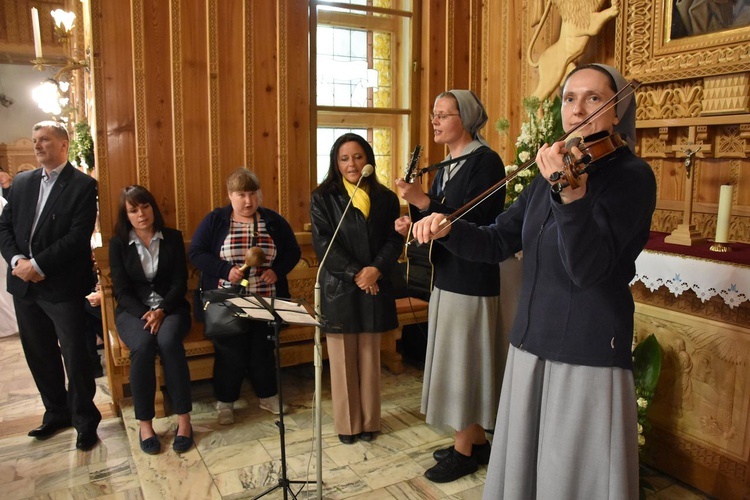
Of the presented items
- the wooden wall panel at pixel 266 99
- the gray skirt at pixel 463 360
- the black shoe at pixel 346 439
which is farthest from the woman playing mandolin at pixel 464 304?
the wooden wall panel at pixel 266 99

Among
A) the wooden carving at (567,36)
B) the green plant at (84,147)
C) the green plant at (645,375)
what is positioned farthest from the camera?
the green plant at (84,147)

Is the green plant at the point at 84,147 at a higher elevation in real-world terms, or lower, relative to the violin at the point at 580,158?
higher

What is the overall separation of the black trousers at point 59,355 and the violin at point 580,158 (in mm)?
2657

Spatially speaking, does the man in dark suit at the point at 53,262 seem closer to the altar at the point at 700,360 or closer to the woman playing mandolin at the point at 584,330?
the woman playing mandolin at the point at 584,330

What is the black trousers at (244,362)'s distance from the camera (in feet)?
10.8

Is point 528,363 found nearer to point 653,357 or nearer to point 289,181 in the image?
point 653,357

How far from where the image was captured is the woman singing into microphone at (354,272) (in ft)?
9.41

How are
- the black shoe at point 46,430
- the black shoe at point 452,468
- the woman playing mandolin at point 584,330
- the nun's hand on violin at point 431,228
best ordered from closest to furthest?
the woman playing mandolin at point 584,330
the nun's hand on violin at point 431,228
the black shoe at point 452,468
the black shoe at point 46,430

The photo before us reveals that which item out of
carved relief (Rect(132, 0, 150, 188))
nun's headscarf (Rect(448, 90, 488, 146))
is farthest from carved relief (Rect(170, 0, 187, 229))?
nun's headscarf (Rect(448, 90, 488, 146))

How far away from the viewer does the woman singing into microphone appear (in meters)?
2.87

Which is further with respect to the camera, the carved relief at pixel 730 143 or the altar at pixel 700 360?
the carved relief at pixel 730 143

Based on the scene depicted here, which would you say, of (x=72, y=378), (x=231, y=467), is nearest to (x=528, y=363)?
(x=231, y=467)

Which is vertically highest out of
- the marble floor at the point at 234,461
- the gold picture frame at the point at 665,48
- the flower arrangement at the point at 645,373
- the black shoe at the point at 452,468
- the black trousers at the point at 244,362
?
the gold picture frame at the point at 665,48

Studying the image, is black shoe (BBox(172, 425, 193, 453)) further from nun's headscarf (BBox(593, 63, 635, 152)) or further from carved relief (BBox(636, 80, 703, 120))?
carved relief (BBox(636, 80, 703, 120))
